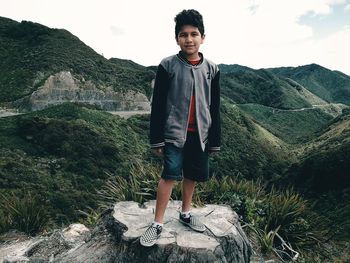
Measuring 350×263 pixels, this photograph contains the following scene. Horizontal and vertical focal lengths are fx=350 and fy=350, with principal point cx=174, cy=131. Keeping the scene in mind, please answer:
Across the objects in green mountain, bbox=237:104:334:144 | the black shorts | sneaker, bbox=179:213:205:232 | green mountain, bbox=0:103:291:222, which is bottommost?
green mountain, bbox=237:104:334:144

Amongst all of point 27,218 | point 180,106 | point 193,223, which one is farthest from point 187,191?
point 27,218

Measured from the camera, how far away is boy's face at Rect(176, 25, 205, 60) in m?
3.54

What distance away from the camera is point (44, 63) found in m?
49.6

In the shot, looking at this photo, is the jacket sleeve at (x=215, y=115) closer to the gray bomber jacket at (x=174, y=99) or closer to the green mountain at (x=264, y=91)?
the gray bomber jacket at (x=174, y=99)

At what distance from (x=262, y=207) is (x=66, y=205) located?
16863 millimetres

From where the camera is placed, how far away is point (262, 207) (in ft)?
19.6

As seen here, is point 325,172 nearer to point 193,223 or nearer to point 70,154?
point 70,154

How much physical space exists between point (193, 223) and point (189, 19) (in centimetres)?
227

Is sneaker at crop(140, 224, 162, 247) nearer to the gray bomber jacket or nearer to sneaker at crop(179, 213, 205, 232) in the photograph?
sneaker at crop(179, 213, 205, 232)

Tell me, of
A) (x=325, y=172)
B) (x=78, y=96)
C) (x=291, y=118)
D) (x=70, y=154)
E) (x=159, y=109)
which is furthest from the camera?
(x=291, y=118)

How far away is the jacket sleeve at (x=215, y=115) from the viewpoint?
3.96 metres

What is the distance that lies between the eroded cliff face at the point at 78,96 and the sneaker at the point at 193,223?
4192 centimetres

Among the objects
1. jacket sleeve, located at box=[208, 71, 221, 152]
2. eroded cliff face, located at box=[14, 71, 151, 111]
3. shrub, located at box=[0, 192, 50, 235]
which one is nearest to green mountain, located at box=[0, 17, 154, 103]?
eroded cliff face, located at box=[14, 71, 151, 111]

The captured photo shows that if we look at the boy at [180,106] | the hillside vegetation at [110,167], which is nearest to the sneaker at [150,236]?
the boy at [180,106]
